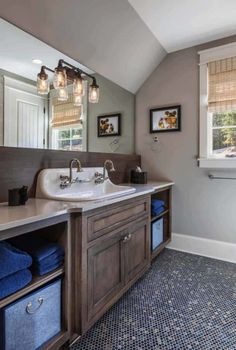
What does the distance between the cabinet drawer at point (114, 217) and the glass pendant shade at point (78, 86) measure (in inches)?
42.2

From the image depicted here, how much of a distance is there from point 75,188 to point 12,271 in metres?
0.92

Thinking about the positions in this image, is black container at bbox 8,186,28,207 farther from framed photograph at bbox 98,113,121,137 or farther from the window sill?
the window sill

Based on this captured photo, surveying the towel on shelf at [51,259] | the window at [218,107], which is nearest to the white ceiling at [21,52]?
the towel on shelf at [51,259]

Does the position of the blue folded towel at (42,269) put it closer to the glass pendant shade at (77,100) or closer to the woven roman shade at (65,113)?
the woven roman shade at (65,113)

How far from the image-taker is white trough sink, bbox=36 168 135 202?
1582 mm

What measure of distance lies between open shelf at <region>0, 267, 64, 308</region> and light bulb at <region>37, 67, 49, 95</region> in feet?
4.08

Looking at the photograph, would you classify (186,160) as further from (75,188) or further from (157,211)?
(75,188)

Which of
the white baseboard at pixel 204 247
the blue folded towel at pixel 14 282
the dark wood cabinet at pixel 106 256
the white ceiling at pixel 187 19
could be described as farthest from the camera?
the white baseboard at pixel 204 247

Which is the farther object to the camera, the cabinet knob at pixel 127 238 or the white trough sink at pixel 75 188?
the cabinet knob at pixel 127 238

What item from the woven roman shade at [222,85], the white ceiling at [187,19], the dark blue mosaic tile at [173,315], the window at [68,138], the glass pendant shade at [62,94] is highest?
the white ceiling at [187,19]

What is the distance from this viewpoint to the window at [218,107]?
8.05 feet

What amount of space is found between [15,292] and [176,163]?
223cm

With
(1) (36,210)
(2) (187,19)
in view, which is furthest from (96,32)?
(1) (36,210)

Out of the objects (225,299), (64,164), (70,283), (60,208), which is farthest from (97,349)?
(64,164)
